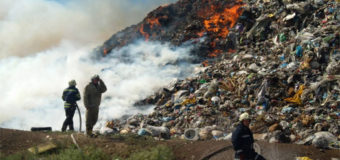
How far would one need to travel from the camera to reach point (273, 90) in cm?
826

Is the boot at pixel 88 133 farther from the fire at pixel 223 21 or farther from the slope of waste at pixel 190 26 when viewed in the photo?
the fire at pixel 223 21

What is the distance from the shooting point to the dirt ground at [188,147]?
15.9ft

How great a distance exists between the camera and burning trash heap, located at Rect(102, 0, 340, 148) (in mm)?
6496

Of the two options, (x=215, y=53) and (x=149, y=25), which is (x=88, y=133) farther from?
(x=149, y=25)

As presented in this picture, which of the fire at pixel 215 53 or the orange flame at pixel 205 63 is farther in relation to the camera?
the fire at pixel 215 53

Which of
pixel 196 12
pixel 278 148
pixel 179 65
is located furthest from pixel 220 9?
pixel 278 148

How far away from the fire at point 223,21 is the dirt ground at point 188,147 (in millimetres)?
12062

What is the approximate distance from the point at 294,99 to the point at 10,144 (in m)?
6.82

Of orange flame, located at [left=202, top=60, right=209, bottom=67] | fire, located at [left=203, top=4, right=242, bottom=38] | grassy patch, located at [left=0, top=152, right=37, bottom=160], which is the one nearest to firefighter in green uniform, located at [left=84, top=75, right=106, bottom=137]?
grassy patch, located at [left=0, top=152, right=37, bottom=160]

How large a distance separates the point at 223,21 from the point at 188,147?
1366cm

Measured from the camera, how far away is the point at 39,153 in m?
4.70

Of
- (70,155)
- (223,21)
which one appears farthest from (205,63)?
(70,155)

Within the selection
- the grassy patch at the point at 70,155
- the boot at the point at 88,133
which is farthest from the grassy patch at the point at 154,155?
the boot at the point at 88,133

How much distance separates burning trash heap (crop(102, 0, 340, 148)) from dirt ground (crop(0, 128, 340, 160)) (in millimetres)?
474
